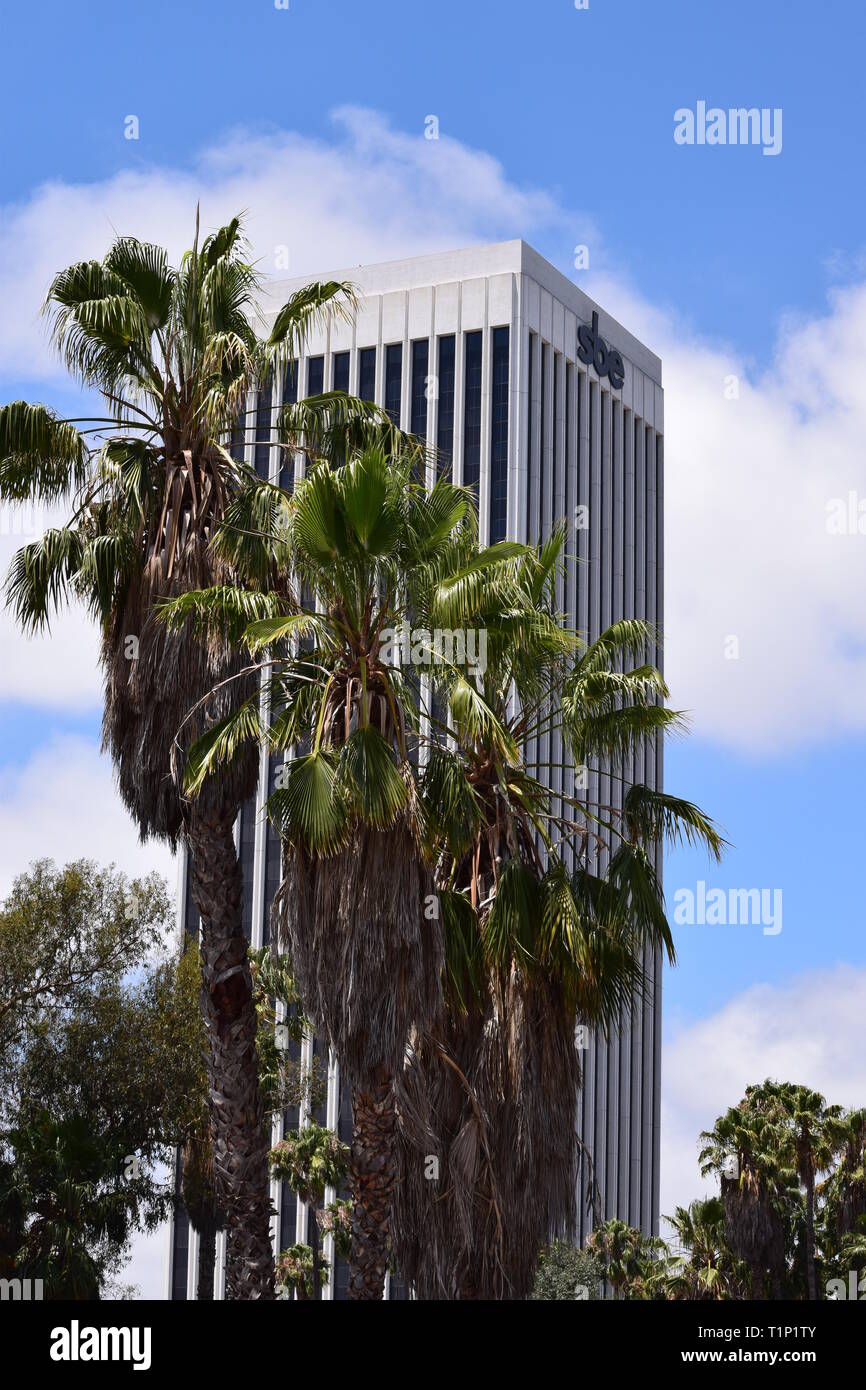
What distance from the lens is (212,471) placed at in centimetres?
2112

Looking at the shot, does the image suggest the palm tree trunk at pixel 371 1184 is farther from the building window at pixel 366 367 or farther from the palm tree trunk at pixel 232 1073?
the building window at pixel 366 367

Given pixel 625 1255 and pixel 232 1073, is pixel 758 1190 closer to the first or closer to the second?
pixel 625 1255

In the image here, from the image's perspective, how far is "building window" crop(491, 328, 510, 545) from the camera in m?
97.9

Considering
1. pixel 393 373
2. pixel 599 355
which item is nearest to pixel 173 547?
pixel 393 373

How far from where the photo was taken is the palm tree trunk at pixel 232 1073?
1989 centimetres

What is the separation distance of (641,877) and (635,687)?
2500mm

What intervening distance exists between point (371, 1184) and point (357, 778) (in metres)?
4.50

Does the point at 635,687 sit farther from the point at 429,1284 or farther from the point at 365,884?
the point at 429,1284

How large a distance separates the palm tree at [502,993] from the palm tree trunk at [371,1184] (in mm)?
237

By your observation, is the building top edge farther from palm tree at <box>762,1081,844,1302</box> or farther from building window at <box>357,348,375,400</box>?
palm tree at <box>762,1081,844,1302</box>

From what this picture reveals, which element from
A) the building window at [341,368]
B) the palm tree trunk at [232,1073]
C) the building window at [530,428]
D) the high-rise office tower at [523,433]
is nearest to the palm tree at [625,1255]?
the high-rise office tower at [523,433]

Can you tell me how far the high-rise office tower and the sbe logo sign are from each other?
0.37 feet

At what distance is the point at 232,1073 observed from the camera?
1992cm
